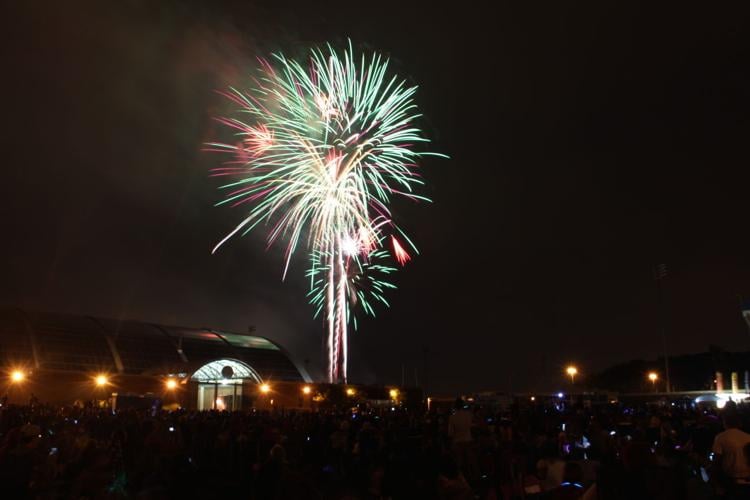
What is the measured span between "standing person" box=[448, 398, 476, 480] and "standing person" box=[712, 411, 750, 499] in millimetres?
4946

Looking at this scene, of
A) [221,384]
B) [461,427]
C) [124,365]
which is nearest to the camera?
[461,427]

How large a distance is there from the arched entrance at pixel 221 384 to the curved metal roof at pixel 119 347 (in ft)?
4.38

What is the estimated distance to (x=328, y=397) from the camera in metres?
49.5

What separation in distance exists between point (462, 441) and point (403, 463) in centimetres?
562

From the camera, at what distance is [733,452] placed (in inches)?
285

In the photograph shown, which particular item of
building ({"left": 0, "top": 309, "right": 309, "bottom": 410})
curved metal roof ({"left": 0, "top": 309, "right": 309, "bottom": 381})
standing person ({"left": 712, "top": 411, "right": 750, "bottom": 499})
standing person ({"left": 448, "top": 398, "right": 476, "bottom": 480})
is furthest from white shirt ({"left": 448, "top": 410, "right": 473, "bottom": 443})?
curved metal roof ({"left": 0, "top": 309, "right": 309, "bottom": 381})

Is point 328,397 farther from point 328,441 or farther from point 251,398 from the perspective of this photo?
point 328,441

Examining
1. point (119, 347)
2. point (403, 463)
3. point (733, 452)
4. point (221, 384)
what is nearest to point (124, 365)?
point (119, 347)

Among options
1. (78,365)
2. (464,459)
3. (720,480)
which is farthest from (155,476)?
(78,365)

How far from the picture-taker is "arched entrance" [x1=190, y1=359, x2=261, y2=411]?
50844 mm

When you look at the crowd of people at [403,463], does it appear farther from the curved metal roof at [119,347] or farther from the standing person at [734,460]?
the curved metal roof at [119,347]

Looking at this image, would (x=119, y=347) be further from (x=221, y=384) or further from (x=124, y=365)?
(x=221, y=384)

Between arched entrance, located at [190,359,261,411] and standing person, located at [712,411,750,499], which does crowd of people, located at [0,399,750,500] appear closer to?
standing person, located at [712,411,750,499]

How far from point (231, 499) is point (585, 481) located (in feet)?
25.6
